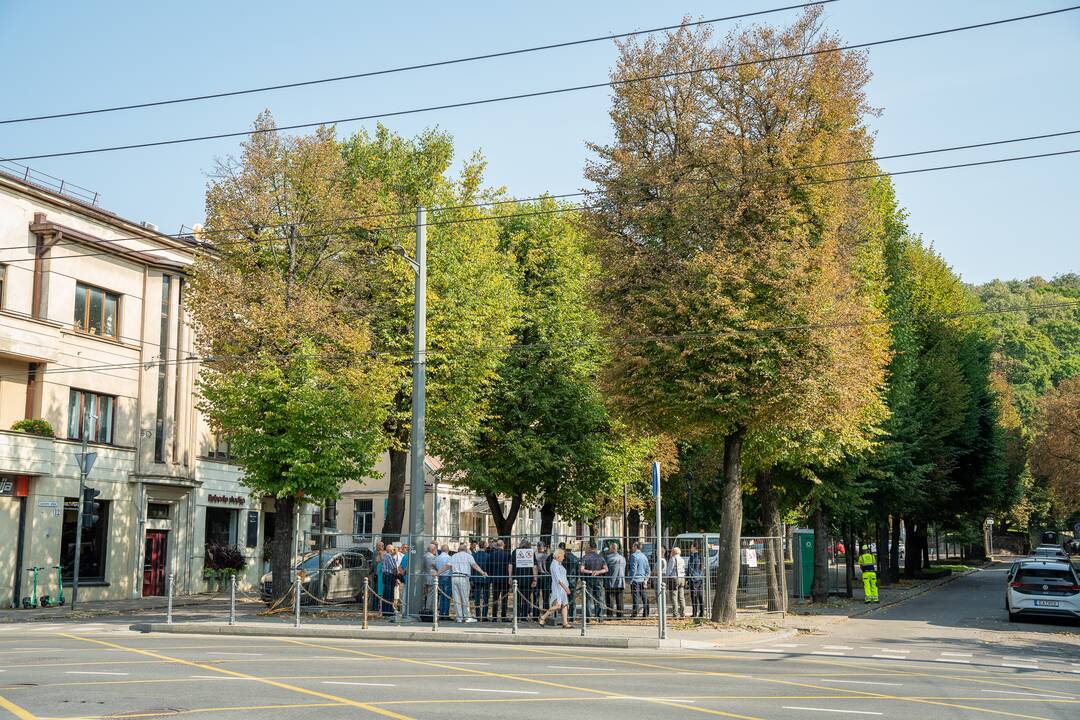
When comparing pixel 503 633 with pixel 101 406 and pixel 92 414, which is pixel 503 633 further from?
pixel 101 406

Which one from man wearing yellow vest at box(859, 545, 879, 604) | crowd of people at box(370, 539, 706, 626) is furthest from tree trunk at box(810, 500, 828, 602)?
crowd of people at box(370, 539, 706, 626)

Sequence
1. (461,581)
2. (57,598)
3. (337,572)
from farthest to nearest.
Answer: (57,598) → (337,572) → (461,581)

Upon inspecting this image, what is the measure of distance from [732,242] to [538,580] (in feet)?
29.8

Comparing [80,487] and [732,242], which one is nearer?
[732,242]

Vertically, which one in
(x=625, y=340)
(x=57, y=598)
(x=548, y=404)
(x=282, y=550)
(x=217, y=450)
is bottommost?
(x=57, y=598)

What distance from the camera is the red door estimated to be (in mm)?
36562

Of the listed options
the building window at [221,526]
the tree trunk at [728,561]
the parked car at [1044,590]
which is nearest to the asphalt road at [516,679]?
the tree trunk at [728,561]

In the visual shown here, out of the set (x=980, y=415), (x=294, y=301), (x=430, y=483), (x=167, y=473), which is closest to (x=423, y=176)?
(x=294, y=301)

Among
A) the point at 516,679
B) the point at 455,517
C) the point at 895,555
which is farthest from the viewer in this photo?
the point at 455,517

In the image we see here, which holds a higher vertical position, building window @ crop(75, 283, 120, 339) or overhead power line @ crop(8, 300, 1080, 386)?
building window @ crop(75, 283, 120, 339)

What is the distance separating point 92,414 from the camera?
3447 centimetres

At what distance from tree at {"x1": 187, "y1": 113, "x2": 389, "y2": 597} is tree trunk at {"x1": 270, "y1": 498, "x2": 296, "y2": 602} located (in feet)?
0.11

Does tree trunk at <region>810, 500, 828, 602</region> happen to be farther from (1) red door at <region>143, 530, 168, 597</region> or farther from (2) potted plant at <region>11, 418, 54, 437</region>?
(2) potted plant at <region>11, 418, 54, 437</region>

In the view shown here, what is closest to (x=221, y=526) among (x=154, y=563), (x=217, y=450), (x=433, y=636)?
(x=217, y=450)
